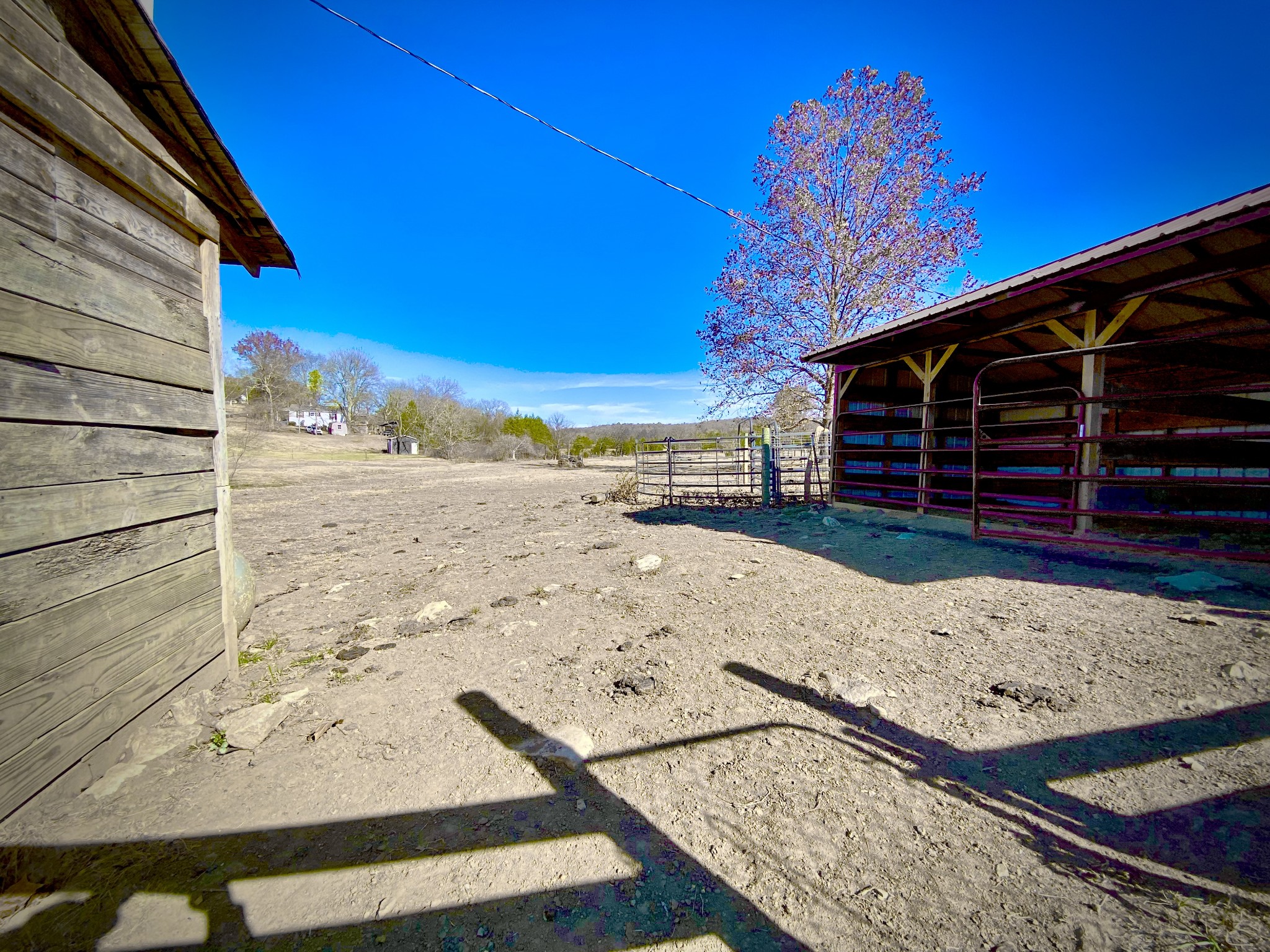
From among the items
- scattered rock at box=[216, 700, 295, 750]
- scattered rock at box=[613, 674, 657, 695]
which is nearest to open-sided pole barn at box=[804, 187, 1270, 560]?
scattered rock at box=[613, 674, 657, 695]

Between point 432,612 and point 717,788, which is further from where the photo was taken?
point 432,612

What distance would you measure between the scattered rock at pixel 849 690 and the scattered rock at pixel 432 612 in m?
2.67

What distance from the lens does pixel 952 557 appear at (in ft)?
14.4

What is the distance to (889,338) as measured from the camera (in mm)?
7066

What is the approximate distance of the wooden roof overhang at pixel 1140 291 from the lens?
3787 millimetres

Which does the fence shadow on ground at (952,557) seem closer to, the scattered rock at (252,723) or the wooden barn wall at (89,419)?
the scattered rock at (252,723)

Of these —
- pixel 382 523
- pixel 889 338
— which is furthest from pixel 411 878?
pixel 889 338

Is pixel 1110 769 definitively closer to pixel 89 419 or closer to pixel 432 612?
pixel 432 612

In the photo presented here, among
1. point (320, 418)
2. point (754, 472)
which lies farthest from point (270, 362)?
point (754, 472)

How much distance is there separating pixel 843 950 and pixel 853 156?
15.7 m

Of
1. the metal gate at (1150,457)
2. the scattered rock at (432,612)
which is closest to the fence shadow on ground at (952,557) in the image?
the metal gate at (1150,457)

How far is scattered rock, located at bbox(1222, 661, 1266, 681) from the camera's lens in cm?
206

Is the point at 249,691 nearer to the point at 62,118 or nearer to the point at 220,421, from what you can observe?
the point at 220,421

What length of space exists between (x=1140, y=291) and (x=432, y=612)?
292 inches
